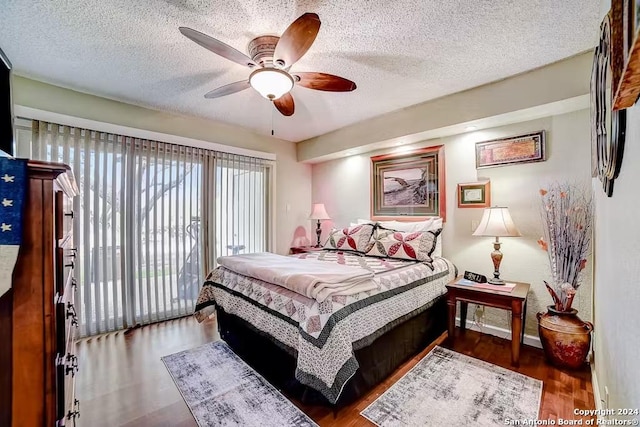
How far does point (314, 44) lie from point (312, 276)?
167 cm

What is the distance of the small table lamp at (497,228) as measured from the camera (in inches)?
99.9

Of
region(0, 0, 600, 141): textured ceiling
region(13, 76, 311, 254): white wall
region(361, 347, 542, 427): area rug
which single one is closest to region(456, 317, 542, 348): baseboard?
region(361, 347, 542, 427): area rug

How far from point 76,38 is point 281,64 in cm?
149

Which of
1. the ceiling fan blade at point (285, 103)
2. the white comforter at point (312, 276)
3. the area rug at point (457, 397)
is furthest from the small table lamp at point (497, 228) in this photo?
the ceiling fan blade at point (285, 103)

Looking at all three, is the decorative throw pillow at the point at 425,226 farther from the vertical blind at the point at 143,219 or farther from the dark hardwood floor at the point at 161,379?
the vertical blind at the point at 143,219

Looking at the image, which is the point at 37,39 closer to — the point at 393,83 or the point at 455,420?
the point at 393,83

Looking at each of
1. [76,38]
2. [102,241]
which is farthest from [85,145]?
[76,38]

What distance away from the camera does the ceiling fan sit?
1537 millimetres

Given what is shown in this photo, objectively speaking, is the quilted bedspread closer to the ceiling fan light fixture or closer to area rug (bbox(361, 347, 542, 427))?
area rug (bbox(361, 347, 542, 427))

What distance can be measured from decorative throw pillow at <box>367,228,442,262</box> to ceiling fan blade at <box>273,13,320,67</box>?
2.07 metres

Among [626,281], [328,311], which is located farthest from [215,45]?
[626,281]

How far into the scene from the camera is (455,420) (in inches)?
66.6

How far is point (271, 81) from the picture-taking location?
193 cm

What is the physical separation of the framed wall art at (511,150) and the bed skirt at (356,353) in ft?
5.15
